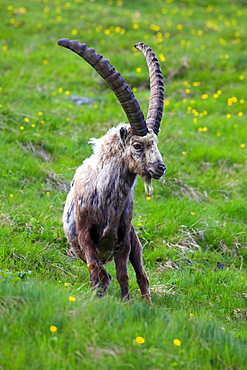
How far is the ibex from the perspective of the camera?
595 centimetres

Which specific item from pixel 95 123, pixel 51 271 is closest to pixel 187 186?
pixel 95 123

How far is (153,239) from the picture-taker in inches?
348

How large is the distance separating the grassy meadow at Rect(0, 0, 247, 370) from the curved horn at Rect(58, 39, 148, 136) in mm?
2047

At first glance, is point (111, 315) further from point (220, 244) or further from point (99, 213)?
point (220, 244)

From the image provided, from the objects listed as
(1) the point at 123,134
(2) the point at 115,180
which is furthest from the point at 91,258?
(1) the point at 123,134

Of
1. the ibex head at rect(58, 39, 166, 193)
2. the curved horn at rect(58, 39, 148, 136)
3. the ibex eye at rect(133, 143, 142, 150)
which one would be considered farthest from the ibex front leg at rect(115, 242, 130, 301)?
the curved horn at rect(58, 39, 148, 136)

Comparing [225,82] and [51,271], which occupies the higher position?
[225,82]

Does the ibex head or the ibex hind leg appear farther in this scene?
the ibex hind leg

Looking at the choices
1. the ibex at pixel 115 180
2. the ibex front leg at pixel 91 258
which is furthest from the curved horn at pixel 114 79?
the ibex front leg at pixel 91 258

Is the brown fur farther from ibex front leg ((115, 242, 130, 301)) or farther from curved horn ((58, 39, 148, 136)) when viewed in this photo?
curved horn ((58, 39, 148, 136))

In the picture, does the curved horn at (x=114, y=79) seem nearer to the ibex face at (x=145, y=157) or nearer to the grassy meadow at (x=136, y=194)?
the ibex face at (x=145, y=157)

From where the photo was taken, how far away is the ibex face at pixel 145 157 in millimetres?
5934

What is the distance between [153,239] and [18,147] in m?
3.82

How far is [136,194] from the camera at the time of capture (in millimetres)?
10430
